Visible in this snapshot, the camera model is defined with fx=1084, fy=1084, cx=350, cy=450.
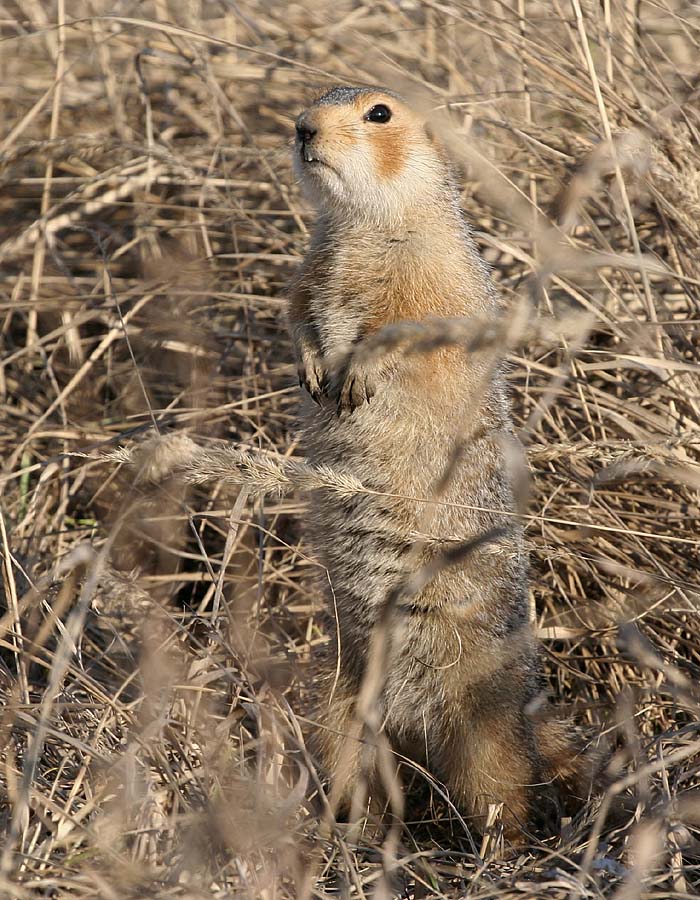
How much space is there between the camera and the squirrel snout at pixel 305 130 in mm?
3346

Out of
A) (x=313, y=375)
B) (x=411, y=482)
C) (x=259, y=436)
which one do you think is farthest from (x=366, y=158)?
(x=259, y=436)

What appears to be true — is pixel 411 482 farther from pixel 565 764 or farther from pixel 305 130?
pixel 305 130

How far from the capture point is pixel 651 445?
304 centimetres

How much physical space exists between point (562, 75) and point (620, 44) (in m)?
0.36

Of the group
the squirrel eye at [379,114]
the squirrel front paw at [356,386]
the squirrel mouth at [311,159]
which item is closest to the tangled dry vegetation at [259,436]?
the squirrel eye at [379,114]

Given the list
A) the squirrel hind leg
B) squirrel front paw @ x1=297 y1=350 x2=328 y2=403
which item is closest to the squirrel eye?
squirrel front paw @ x1=297 y1=350 x2=328 y2=403

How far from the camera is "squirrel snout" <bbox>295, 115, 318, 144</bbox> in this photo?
335 cm

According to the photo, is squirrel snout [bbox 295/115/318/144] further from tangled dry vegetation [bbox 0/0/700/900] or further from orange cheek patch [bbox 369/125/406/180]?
tangled dry vegetation [bbox 0/0/700/900]

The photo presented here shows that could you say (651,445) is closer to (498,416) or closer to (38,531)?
(498,416)

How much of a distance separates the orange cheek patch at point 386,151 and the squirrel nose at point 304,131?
0.19 meters

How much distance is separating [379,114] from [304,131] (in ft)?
0.89

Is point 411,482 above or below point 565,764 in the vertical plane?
above

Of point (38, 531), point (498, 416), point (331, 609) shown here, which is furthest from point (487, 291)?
point (38, 531)

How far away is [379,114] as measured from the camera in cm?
347
